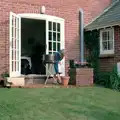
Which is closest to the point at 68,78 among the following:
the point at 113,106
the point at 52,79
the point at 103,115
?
the point at 52,79

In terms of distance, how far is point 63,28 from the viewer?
1570cm

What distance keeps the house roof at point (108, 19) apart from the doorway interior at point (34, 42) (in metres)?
2.86

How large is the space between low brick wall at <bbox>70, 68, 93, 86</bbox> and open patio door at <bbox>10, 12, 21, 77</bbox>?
2.03 meters

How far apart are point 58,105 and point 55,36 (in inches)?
254

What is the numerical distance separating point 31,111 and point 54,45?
714 centimetres

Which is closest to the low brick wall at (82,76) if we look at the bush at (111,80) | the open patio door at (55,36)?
the bush at (111,80)

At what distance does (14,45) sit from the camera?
14.1m

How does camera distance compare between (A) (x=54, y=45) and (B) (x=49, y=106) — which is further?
(A) (x=54, y=45)

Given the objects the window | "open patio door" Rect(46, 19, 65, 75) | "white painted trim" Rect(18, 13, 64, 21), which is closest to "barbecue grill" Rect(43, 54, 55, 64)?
"open patio door" Rect(46, 19, 65, 75)

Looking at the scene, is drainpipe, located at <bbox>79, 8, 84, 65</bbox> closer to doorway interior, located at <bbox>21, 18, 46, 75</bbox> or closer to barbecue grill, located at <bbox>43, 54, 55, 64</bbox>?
barbecue grill, located at <bbox>43, 54, 55, 64</bbox>

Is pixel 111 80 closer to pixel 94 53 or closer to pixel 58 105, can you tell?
pixel 94 53

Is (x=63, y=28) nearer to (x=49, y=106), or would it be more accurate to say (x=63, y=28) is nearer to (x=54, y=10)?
(x=54, y=10)

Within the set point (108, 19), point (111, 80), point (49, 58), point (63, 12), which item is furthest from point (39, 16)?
point (111, 80)

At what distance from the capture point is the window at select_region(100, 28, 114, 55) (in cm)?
1565
